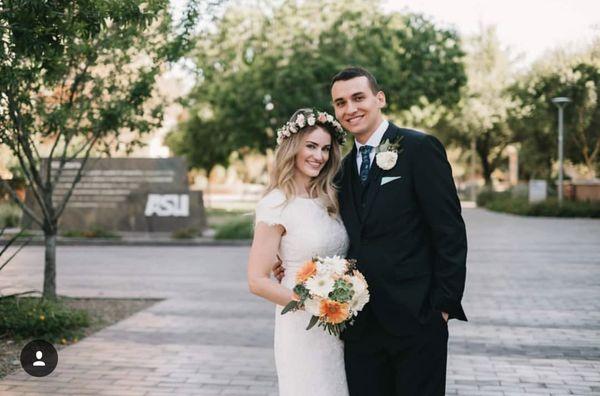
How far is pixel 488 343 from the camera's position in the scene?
292 inches

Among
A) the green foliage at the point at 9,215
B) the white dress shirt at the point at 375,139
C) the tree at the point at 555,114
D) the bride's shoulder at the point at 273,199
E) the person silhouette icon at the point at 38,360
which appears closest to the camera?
the white dress shirt at the point at 375,139

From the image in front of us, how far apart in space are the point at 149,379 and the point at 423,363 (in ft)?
11.1

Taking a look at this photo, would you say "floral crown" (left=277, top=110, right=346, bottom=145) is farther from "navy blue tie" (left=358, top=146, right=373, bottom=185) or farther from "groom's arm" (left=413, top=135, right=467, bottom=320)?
"groom's arm" (left=413, top=135, right=467, bottom=320)

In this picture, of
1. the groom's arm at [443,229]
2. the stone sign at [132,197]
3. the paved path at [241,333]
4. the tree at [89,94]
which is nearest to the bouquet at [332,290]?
the groom's arm at [443,229]

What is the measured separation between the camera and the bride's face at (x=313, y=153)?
3928 millimetres

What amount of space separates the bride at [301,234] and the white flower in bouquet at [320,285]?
482 millimetres

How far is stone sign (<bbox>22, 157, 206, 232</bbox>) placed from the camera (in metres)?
22.1

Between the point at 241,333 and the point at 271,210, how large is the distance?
446cm

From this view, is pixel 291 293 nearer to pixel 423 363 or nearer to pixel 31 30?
pixel 423 363

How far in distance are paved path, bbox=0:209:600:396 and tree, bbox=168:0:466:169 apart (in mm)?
9484

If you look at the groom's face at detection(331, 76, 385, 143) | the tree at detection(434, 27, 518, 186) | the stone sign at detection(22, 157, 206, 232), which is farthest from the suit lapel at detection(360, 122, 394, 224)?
the tree at detection(434, 27, 518, 186)

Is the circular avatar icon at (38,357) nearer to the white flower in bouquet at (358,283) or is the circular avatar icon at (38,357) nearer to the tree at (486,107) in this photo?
the white flower in bouquet at (358,283)

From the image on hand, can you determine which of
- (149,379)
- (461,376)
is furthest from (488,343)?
(149,379)

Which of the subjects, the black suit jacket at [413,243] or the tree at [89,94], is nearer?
the black suit jacket at [413,243]
